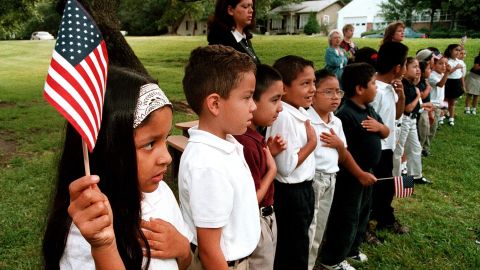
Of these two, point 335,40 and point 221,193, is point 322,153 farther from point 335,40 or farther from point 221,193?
point 335,40

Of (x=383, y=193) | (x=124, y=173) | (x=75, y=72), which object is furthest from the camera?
(x=383, y=193)

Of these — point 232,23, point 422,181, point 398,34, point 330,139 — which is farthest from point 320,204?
point 398,34

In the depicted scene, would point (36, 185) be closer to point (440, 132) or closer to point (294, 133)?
point (294, 133)

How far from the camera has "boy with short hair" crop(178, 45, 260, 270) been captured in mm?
1873

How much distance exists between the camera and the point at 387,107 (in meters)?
3.90

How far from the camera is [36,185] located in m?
5.17

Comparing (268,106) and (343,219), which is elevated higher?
(268,106)

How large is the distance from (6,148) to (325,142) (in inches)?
227

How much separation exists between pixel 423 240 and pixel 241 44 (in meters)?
2.49

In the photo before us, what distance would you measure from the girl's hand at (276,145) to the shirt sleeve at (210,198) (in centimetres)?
74

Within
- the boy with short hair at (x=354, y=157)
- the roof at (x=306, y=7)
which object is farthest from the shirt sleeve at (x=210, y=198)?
the roof at (x=306, y=7)

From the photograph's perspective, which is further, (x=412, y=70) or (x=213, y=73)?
(x=412, y=70)

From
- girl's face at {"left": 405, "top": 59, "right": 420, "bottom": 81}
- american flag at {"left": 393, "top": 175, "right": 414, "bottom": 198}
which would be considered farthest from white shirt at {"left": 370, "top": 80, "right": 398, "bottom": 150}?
girl's face at {"left": 405, "top": 59, "right": 420, "bottom": 81}

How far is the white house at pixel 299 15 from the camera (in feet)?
198
